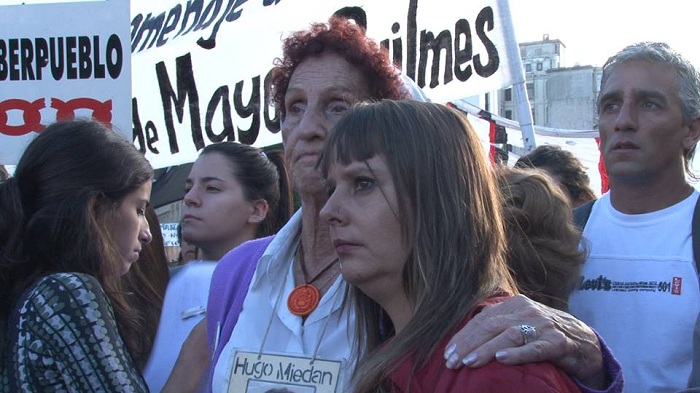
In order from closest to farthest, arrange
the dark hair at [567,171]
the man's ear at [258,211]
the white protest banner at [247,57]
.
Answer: the man's ear at [258,211] < the dark hair at [567,171] < the white protest banner at [247,57]

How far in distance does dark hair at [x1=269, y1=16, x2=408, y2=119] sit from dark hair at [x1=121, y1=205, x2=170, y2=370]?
97 centimetres

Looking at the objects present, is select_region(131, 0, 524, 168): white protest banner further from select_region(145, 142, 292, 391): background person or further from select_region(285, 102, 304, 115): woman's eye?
select_region(285, 102, 304, 115): woman's eye

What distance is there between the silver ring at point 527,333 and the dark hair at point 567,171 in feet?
8.09

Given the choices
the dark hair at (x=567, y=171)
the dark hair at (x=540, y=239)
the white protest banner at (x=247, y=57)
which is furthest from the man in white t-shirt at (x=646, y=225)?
the white protest banner at (x=247, y=57)

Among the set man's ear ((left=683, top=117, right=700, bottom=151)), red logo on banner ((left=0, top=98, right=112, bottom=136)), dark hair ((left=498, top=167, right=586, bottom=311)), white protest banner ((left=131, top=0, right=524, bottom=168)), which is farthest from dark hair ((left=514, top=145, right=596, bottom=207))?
red logo on banner ((left=0, top=98, right=112, bottom=136))

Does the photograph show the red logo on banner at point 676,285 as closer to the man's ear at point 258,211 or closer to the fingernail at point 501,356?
the fingernail at point 501,356

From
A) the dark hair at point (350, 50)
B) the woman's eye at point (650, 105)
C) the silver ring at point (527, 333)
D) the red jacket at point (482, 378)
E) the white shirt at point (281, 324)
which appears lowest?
the white shirt at point (281, 324)

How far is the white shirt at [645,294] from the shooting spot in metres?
2.06

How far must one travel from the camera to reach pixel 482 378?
48.9 inches

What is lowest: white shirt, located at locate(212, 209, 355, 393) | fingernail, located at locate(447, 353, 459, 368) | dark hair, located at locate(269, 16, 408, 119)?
white shirt, located at locate(212, 209, 355, 393)

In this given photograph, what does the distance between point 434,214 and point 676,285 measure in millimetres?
968

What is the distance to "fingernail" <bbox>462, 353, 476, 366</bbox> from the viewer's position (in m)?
1.25

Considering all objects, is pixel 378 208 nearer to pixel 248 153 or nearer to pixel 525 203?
pixel 525 203

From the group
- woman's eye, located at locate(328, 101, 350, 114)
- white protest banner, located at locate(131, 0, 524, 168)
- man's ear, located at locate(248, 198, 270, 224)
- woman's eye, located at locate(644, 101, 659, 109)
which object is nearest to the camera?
woman's eye, located at locate(328, 101, 350, 114)
